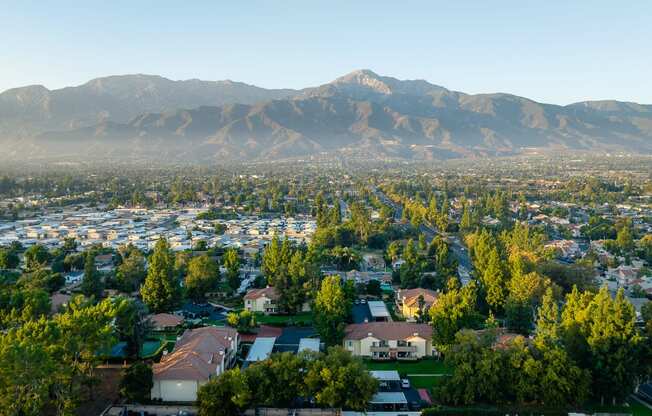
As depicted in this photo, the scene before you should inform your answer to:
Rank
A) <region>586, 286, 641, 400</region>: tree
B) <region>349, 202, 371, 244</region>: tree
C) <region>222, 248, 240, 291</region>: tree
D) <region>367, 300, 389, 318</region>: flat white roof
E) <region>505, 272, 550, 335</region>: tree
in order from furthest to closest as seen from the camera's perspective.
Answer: <region>349, 202, 371, 244</region>: tree → <region>222, 248, 240, 291</region>: tree → <region>367, 300, 389, 318</region>: flat white roof → <region>505, 272, 550, 335</region>: tree → <region>586, 286, 641, 400</region>: tree

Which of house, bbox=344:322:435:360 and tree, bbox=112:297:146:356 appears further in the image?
house, bbox=344:322:435:360

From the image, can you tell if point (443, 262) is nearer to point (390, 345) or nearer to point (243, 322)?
point (390, 345)

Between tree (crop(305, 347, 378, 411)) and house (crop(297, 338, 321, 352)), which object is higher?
tree (crop(305, 347, 378, 411))

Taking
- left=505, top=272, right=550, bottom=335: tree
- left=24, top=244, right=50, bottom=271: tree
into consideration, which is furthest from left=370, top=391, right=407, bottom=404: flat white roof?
left=24, top=244, right=50, bottom=271: tree

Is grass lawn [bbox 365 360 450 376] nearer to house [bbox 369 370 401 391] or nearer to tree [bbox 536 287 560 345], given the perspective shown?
house [bbox 369 370 401 391]

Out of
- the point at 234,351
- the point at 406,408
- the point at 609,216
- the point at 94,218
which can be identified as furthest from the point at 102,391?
the point at 609,216

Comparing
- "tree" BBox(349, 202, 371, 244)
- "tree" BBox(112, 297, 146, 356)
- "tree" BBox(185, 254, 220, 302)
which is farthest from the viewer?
"tree" BBox(349, 202, 371, 244)

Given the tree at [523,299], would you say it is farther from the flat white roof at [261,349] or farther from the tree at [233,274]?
the tree at [233,274]
